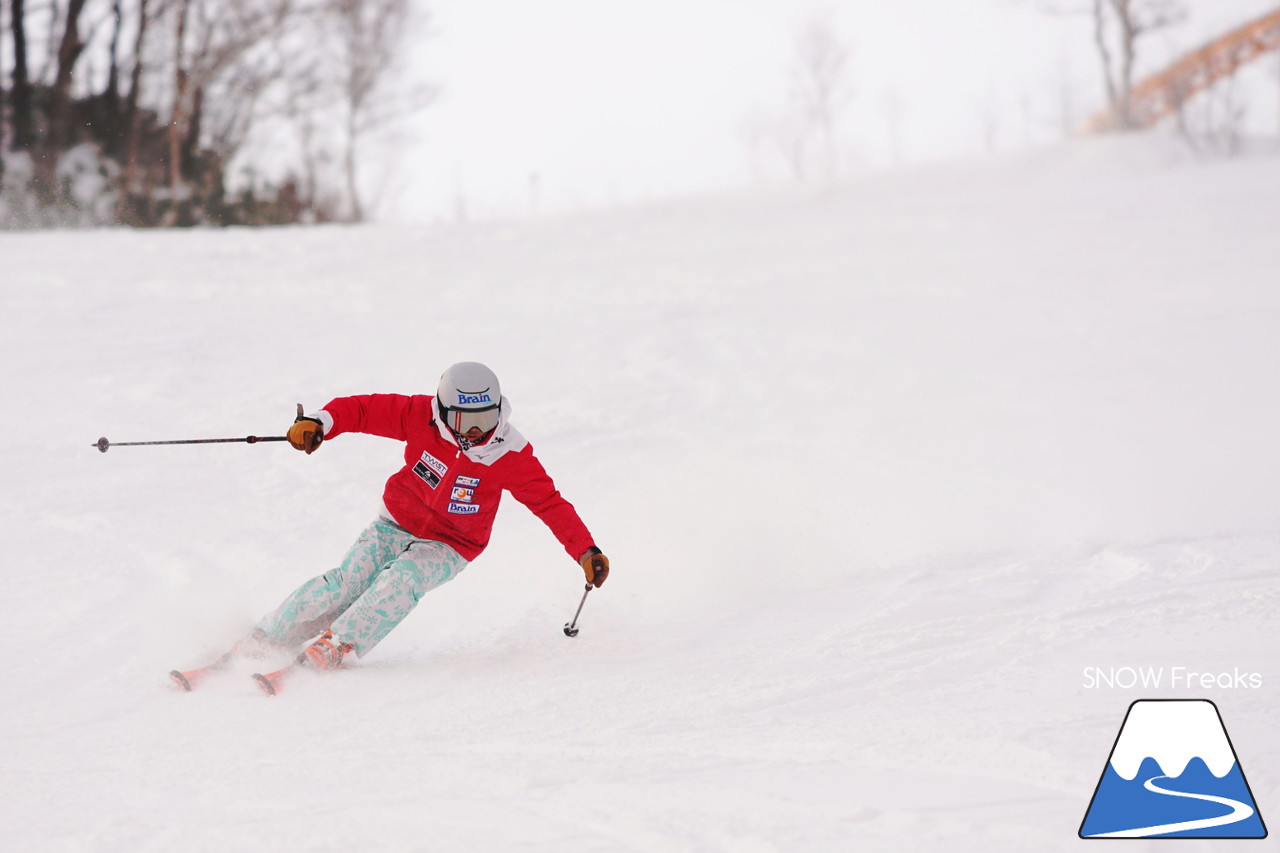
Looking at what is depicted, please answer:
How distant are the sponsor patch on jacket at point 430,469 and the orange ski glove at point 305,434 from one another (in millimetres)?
392

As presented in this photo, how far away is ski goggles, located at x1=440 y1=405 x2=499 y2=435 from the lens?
378cm

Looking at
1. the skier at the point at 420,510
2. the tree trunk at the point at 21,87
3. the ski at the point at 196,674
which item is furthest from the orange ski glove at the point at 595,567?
the tree trunk at the point at 21,87

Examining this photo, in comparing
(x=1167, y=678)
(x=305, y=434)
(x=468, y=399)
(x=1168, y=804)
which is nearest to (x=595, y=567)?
(x=468, y=399)

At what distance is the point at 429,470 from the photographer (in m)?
3.95

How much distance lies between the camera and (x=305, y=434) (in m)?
3.70

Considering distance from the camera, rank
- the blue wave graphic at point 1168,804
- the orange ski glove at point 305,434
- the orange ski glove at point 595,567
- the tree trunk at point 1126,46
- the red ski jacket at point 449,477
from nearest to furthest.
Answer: the blue wave graphic at point 1168,804
the orange ski glove at point 305,434
the orange ski glove at point 595,567
the red ski jacket at point 449,477
the tree trunk at point 1126,46

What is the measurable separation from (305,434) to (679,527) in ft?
7.96

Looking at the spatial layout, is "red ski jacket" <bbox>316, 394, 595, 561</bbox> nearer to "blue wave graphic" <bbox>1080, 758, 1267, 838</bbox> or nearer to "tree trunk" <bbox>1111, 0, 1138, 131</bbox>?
"blue wave graphic" <bbox>1080, 758, 1267, 838</bbox>

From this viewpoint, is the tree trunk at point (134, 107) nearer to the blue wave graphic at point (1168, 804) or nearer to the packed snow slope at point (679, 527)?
the packed snow slope at point (679, 527)

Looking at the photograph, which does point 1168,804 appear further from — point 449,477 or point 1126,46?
point 1126,46

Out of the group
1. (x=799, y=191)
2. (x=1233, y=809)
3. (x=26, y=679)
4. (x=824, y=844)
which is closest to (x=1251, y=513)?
(x=1233, y=809)

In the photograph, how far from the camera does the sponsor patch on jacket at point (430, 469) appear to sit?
12.9ft

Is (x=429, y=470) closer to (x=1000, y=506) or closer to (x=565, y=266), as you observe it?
(x=1000, y=506)

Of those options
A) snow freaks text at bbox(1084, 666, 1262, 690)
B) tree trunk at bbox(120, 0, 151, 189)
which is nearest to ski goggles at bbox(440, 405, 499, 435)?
snow freaks text at bbox(1084, 666, 1262, 690)
